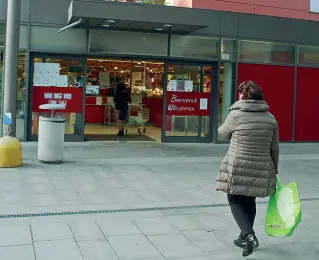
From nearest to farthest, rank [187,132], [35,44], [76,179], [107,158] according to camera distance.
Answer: [76,179], [107,158], [35,44], [187,132]

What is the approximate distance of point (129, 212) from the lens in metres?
6.26

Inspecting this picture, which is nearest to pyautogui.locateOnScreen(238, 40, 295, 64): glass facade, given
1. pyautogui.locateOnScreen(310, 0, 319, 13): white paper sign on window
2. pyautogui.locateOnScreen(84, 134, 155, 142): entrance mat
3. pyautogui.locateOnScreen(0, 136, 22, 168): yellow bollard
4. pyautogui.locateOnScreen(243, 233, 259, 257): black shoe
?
pyautogui.locateOnScreen(310, 0, 319, 13): white paper sign on window

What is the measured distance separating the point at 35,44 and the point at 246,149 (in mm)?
9055

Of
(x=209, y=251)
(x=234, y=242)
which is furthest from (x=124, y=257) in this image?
(x=234, y=242)

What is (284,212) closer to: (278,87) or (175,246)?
(175,246)

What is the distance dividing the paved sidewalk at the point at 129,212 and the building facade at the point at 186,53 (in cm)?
272

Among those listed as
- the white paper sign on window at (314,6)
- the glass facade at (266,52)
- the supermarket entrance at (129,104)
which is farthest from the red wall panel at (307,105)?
the supermarket entrance at (129,104)

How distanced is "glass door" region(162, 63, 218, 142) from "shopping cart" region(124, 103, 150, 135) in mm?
1949

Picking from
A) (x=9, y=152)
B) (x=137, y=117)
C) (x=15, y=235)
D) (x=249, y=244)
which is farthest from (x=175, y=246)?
(x=137, y=117)

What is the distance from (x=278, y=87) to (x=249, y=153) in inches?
406

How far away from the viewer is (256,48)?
14.1m

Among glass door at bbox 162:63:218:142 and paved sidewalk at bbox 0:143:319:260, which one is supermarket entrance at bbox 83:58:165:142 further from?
paved sidewalk at bbox 0:143:319:260

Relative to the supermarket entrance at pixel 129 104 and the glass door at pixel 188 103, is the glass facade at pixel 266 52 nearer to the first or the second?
the glass door at pixel 188 103

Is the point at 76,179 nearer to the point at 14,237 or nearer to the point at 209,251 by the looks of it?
the point at 14,237
